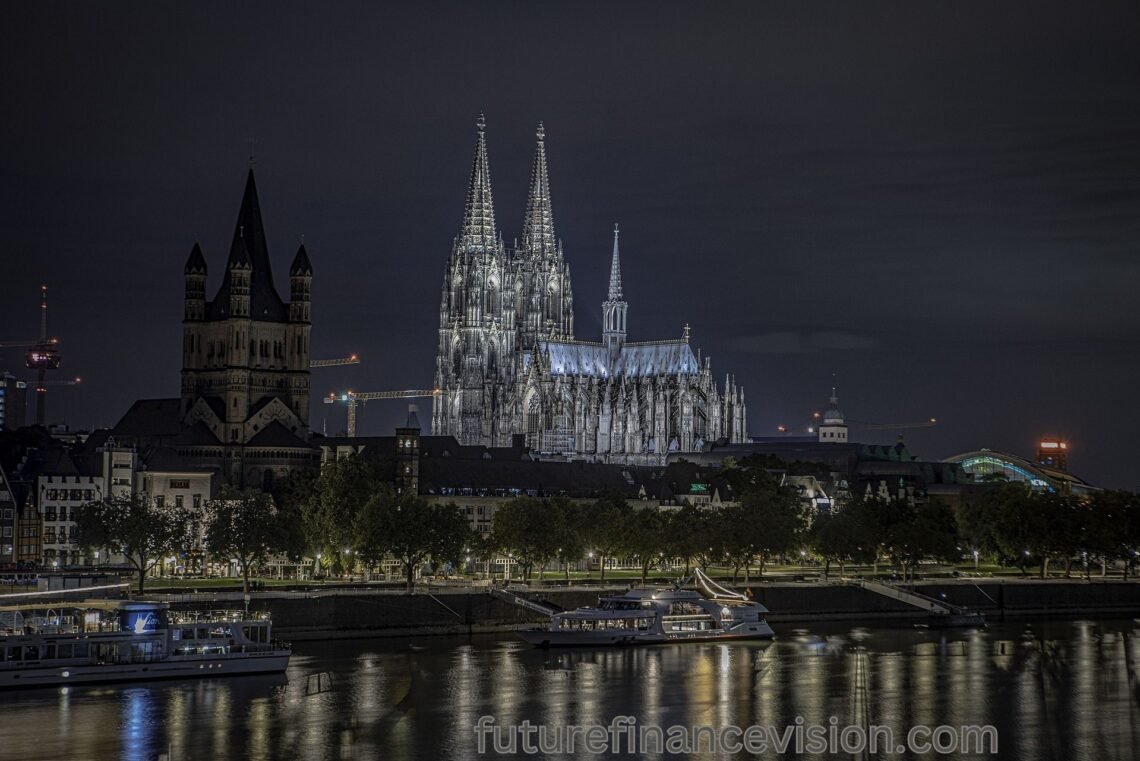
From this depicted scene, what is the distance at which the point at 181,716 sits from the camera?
8956cm

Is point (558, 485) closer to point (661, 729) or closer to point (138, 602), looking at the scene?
point (138, 602)

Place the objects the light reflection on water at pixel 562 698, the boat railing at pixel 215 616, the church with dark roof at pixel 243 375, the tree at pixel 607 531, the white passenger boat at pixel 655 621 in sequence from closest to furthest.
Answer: the light reflection on water at pixel 562 698, the boat railing at pixel 215 616, the white passenger boat at pixel 655 621, the tree at pixel 607 531, the church with dark roof at pixel 243 375

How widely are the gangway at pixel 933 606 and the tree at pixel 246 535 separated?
4653 centimetres

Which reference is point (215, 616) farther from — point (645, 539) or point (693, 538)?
point (693, 538)

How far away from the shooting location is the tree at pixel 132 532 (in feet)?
435

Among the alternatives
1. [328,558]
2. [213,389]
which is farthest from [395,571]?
[213,389]

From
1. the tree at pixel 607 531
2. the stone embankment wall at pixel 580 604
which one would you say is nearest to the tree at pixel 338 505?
the stone embankment wall at pixel 580 604

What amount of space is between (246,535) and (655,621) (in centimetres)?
3037

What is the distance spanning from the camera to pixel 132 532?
132250mm

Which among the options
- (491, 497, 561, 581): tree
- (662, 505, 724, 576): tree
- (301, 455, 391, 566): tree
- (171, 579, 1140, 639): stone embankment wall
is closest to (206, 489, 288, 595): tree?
(301, 455, 391, 566): tree

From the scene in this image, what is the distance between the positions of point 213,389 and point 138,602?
258 feet

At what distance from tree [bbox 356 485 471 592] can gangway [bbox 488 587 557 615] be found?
6.73 metres

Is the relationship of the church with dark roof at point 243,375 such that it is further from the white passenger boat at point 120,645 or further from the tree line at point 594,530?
the white passenger boat at point 120,645

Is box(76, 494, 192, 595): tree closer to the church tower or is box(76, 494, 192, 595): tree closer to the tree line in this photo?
the tree line
